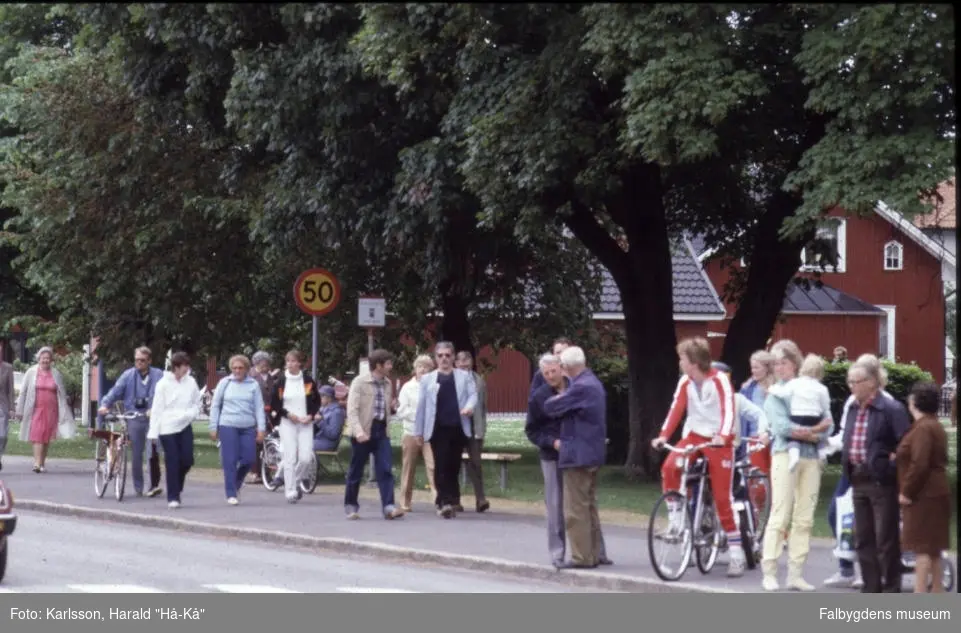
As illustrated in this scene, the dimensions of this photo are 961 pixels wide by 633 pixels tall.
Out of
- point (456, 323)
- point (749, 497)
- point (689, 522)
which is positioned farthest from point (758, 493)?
point (456, 323)

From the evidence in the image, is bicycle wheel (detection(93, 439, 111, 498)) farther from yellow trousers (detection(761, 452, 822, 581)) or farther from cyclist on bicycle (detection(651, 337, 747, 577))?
yellow trousers (detection(761, 452, 822, 581))

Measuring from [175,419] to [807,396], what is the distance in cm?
921

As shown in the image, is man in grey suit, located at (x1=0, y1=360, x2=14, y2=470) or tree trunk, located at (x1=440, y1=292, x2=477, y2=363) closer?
man in grey suit, located at (x1=0, y1=360, x2=14, y2=470)

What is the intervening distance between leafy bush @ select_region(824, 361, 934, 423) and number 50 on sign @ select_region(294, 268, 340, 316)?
10.5m

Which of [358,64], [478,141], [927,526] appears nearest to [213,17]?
[358,64]

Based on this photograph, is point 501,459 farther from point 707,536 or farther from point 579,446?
point 707,536

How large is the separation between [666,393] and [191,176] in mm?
9098

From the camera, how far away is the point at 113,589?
1245cm

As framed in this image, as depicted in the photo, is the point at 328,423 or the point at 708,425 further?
the point at 328,423

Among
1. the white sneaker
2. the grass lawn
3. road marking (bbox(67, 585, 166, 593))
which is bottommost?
→ road marking (bbox(67, 585, 166, 593))

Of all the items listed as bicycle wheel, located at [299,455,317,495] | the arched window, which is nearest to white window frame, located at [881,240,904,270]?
the arched window

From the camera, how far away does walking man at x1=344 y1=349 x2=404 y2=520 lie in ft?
61.7

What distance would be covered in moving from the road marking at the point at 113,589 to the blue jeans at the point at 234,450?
772 centimetres

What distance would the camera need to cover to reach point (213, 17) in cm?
2256
